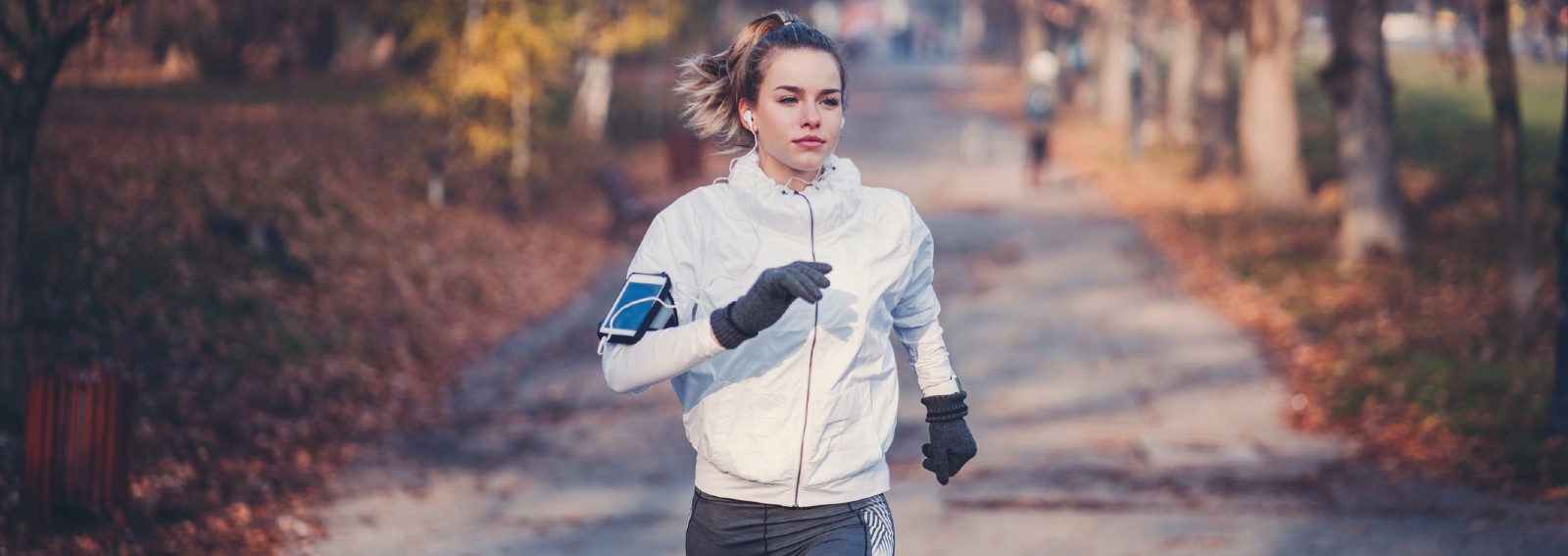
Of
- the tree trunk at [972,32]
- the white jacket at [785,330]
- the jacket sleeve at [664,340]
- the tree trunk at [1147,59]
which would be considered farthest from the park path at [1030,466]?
the tree trunk at [972,32]

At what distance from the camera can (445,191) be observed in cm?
Answer: 1880

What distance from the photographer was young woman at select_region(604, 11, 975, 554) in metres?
3.47

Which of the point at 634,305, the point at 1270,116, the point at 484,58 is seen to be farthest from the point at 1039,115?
the point at 634,305

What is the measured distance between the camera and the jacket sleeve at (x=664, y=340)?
326 centimetres

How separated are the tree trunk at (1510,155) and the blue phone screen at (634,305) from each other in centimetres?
944

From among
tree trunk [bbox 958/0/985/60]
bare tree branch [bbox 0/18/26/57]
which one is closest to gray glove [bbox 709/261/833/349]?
bare tree branch [bbox 0/18/26/57]

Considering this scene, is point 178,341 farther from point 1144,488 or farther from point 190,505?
point 1144,488

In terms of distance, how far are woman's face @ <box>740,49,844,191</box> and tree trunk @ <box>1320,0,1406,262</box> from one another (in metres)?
13.3

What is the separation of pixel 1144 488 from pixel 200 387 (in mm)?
5587

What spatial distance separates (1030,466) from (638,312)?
599cm

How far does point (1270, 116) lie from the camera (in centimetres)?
1952

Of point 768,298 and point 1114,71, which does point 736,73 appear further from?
point 1114,71

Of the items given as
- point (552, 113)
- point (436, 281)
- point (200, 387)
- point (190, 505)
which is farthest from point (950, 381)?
point (552, 113)

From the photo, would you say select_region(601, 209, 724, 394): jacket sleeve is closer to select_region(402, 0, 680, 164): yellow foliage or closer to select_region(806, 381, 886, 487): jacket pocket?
select_region(806, 381, 886, 487): jacket pocket
